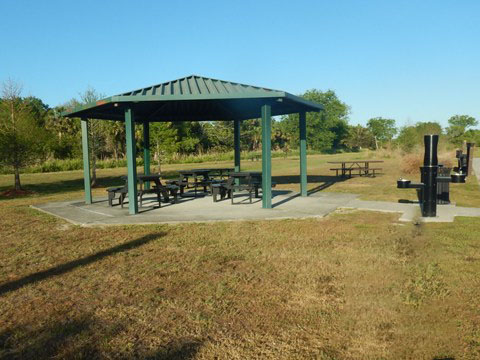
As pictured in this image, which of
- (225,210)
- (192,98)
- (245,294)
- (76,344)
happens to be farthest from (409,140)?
(76,344)

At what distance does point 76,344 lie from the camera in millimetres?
2994

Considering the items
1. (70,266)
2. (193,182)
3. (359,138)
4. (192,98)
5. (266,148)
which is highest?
(359,138)

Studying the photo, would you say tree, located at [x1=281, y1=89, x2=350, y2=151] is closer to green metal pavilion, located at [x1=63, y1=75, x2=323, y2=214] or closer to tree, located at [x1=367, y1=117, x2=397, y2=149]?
tree, located at [x1=367, y1=117, x2=397, y2=149]

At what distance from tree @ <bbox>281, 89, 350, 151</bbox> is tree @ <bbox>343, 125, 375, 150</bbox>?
5.82ft

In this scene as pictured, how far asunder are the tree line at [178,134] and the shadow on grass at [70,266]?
1130 cm

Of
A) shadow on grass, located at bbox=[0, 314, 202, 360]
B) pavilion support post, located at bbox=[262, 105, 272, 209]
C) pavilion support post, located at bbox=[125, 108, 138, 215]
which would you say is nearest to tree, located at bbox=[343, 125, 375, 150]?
pavilion support post, located at bbox=[262, 105, 272, 209]

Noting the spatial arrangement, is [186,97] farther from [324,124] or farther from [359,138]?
[359,138]

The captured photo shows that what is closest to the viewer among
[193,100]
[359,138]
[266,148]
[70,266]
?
[70,266]

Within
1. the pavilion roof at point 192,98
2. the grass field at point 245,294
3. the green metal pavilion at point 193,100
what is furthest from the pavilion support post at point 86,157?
the grass field at point 245,294

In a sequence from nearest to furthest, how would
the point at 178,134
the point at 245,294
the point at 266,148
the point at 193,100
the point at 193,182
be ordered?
the point at 245,294 < the point at 193,100 < the point at 266,148 < the point at 193,182 < the point at 178,134

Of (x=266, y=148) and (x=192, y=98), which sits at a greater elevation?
(x=192, y=98)

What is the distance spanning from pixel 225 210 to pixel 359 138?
288ft

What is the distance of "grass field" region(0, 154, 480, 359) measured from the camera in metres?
2.95

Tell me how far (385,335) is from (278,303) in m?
1.03
